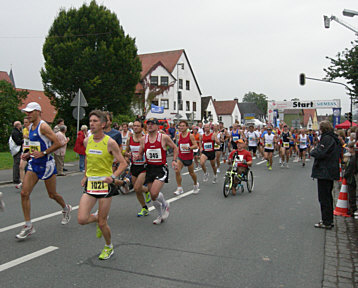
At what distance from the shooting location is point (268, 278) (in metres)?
4.18

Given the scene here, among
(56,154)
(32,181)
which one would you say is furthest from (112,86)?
(32,181)

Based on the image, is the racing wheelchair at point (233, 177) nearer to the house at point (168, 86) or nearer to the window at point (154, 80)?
the house at point (168, 86)

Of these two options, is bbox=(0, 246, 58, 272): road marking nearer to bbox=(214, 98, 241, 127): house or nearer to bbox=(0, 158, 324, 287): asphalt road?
bbox=(0, 158, 324, 287): asphalt road

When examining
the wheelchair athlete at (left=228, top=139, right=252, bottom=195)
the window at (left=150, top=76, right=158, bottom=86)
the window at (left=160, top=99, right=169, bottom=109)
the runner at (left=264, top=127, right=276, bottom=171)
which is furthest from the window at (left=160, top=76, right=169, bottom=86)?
the wheelchair athlete at (left=228, top=139, right=252, bottom=195)

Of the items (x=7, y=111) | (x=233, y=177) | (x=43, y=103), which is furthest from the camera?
(x=43, y=103)

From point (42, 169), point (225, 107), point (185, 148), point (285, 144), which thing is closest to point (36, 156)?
point (42, 169)

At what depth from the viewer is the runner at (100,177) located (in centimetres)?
456

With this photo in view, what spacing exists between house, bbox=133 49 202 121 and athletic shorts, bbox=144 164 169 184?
35769mm

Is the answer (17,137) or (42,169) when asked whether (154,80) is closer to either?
(17,137)

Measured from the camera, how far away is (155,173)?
257 inches

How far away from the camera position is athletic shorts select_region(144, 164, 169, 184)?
21.2ft

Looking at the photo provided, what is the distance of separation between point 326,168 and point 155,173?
2961 mm

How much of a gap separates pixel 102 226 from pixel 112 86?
23431mm

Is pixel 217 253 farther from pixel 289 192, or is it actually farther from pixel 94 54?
pixel 94 54
